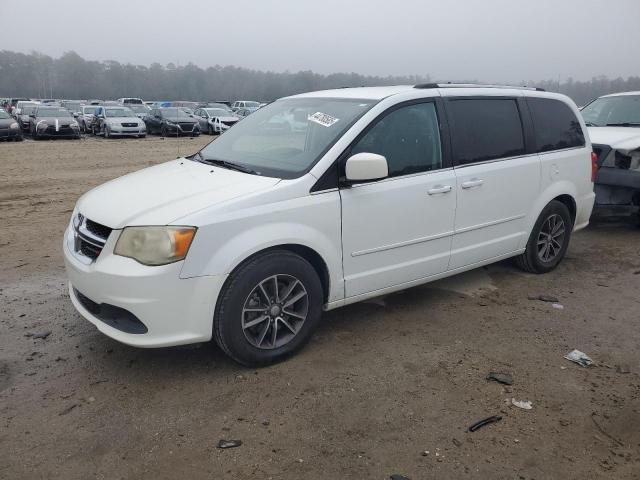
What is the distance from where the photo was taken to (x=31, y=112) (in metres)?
22.7

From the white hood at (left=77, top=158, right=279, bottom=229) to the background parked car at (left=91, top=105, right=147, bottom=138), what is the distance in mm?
20957

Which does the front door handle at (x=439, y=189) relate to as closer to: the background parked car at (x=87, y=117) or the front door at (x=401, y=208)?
the front door at (x=401, y=208)

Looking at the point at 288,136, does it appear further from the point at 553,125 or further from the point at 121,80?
the point at 121,80

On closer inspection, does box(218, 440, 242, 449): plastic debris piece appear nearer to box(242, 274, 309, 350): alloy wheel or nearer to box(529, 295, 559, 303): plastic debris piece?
box(242, 274, 309, 350): alloy wheel

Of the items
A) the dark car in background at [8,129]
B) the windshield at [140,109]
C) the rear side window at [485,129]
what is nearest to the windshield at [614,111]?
the rear side window at [485,129]

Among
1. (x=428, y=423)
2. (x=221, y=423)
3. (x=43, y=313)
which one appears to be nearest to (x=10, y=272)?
(x=43, y=313)

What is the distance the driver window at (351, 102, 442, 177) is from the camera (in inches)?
154

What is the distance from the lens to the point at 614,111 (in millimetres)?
8438

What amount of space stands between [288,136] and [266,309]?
1.39 meters

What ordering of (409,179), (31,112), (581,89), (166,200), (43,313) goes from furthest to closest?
(31,112)
(581,89)
(43,313)
(409,179)
(166,200)

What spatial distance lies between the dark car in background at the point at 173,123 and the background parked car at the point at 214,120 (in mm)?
1529

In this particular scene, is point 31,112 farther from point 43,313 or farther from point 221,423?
point 221,423

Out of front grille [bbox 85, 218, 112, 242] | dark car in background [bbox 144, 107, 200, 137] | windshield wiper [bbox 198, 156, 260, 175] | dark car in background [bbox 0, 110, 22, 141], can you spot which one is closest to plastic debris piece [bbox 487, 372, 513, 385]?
windshield wiper [bbox 198, 156, 260, 175]

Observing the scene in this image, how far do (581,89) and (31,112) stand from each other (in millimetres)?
20780
